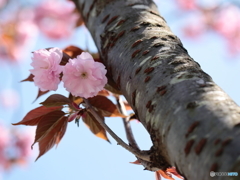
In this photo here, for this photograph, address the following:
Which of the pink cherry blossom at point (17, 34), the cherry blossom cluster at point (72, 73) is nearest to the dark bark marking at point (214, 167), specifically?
the cherry blossom cluster at point (72, 73)

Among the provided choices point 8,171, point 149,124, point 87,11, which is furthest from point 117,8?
point 8,171

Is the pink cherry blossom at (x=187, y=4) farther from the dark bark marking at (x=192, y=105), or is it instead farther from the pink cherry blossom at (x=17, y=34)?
the dark bark marking at (x=192, y=105)

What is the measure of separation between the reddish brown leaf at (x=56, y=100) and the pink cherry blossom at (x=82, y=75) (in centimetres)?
9

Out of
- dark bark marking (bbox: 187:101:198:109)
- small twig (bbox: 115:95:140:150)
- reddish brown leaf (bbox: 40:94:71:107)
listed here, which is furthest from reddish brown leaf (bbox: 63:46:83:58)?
dark bark marking (bbox: 187:101:198:109)

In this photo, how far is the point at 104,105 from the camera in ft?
3.88

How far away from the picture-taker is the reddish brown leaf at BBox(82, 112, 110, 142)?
1175mm

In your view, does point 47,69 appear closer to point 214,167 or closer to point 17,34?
point 214,167

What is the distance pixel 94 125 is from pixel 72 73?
0.81ft

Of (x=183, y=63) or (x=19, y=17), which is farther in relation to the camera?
(x=19, y=17)

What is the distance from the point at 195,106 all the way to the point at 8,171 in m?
3.30

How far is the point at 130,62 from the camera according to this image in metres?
0.93

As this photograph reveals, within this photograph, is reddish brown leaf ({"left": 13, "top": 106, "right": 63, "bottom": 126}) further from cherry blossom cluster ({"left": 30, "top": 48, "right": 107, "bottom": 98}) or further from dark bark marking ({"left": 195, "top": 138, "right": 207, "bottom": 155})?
dark bark marking ({"left": 195, "top": 138, "right": 207, "bottom": 155})

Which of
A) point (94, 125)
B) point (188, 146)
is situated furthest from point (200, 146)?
point (94, 125)

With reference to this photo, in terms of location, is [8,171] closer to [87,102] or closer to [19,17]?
[19,17]
